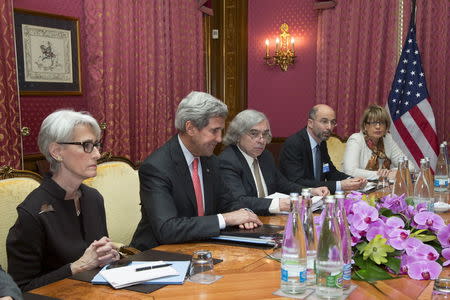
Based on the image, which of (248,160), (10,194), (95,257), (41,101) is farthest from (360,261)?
(41,101)

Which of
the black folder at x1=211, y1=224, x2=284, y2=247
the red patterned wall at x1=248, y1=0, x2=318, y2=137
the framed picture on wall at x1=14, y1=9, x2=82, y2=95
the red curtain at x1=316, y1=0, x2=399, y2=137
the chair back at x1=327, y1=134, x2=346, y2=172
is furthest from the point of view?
the red patterned wall at x1=248, y1=0, x2=318, y2=137

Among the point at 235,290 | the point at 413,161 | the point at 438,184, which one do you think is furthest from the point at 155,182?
the point at 413,161

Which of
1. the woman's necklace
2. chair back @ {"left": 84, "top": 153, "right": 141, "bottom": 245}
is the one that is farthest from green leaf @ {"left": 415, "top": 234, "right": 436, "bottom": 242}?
chair back @ {"left": 84, "top": 153, "right": 141, "bottom": 245}

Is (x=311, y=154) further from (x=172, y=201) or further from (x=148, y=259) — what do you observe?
(x=148, y=259)

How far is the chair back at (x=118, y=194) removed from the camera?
106 inches

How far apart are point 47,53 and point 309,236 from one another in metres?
2.85

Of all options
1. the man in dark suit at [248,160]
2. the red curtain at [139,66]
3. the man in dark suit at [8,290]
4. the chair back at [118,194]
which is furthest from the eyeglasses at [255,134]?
the man in dark suit at [8,290]

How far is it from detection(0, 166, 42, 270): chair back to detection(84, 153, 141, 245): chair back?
449 mm

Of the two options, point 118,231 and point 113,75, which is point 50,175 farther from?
point 113,75

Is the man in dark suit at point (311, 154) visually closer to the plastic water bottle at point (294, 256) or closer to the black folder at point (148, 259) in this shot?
the black folder at point (148, 259)

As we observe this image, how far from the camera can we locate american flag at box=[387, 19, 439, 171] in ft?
16.7

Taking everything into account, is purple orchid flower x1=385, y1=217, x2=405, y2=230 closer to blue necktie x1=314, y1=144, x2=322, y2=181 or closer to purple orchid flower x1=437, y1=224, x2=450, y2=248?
purple orchid flower x1=437, y1=224, x2=450, y2=248

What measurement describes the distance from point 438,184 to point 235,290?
2.17 m

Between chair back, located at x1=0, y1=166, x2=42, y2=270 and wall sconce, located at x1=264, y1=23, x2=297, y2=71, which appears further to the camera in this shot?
wall sconce, located at x1=264, y1=23, x2=297, y2=71
